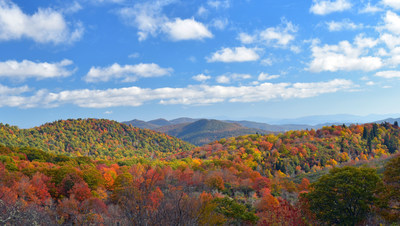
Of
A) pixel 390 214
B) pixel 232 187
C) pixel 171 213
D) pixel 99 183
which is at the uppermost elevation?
pixel 171 213

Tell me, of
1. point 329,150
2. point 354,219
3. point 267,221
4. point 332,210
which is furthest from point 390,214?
point 329,150

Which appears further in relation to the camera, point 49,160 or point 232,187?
point 49,160

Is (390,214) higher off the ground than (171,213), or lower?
lower

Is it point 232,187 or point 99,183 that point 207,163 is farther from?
point 99,183

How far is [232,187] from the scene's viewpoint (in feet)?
246

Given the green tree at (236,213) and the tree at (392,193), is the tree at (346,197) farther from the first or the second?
the green tree at (236,213)

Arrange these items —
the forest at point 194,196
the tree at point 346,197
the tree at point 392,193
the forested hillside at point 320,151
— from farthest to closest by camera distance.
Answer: the forested hillside at point 320,151
the tree at point 346,197
the tree at point 392,193
the forest at point 194,196

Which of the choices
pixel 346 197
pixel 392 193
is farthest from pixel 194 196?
pixel 346 197

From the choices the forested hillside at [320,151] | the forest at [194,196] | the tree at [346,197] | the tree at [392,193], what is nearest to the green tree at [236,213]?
the forest at [194,196]

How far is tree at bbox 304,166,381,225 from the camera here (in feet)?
107

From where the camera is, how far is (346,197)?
110 ft

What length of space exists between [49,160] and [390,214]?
10566 centimetres

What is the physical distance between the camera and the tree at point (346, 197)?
107ft

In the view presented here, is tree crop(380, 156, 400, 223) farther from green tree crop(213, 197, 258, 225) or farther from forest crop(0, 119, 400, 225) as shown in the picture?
green tree crop(213, 197, 258, 225)
